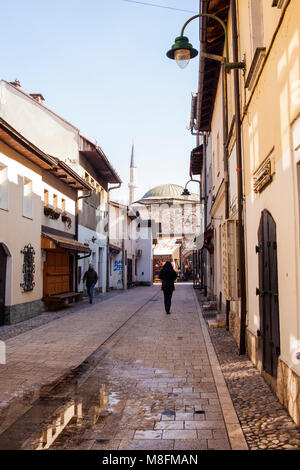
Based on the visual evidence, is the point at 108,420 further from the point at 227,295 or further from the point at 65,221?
the point at 65,221

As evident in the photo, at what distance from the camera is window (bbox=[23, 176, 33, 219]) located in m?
13.5

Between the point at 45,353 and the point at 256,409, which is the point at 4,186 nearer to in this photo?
the point at 45,353

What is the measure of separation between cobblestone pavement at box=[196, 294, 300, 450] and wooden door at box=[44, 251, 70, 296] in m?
9.29

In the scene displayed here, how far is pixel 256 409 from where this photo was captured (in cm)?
487

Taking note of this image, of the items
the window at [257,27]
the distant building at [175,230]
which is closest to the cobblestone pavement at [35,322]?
the window at [257,27]

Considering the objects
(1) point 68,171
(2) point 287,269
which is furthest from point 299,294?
(1) point 68,171

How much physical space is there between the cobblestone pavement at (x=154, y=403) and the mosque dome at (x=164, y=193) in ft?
187

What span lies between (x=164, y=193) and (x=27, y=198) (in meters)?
54.7

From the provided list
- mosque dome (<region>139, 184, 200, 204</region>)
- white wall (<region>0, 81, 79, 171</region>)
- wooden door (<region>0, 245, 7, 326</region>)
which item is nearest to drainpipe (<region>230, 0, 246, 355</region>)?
wooden door (<region>0, 245, 7, 326</region>)

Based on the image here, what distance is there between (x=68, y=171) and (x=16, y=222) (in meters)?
4.03

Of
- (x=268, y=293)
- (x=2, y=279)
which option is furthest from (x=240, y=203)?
(x=2, y=279)

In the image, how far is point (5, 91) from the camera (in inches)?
674

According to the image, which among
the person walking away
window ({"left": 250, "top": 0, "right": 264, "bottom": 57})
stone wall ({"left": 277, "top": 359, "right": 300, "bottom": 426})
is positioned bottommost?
stone wall ({"left": 277, "top": 359, "right": 300, "bottom": 426})

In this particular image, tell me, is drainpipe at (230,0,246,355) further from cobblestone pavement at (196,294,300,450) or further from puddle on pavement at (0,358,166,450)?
puddle on pavement at (0,358,166,450)
